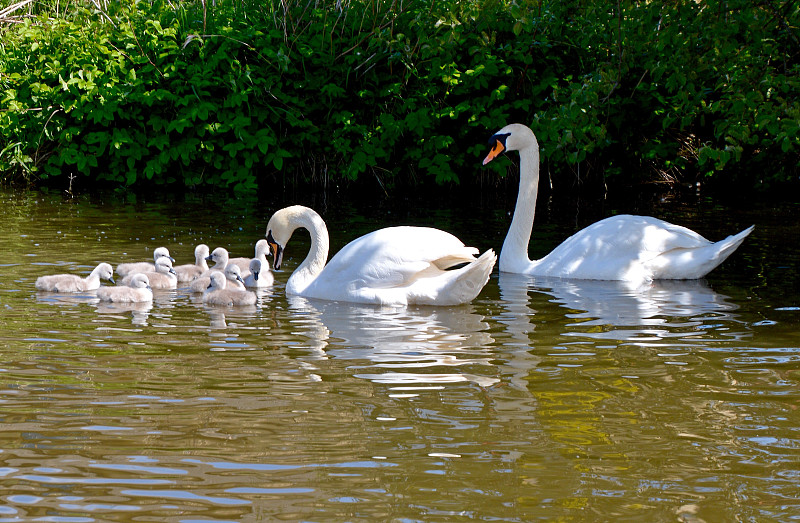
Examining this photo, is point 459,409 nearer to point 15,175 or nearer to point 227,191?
point 227,191

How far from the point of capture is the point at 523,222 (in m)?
10.1

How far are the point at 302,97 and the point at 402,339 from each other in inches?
383

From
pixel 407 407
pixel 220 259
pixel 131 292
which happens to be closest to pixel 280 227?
pixel 220 259

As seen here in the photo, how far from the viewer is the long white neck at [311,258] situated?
8.61 meters

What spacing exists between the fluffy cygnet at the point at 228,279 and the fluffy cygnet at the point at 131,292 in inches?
19.0

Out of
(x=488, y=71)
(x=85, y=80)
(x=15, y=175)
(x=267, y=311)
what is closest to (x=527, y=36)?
(x=488, y=71)

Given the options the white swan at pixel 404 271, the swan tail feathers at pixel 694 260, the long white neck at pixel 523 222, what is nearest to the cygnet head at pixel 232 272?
the white swan at pixel 404 271

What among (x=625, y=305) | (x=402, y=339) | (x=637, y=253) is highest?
(x=637, y=253)

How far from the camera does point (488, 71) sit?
15.3 meters

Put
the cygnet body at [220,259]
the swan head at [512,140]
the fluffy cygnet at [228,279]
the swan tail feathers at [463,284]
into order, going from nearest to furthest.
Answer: the swan tail feathers at [463,284] < the fluffy cygnet at [228,279] < the cygnet body at [220,259] < the swan head at [512,140]

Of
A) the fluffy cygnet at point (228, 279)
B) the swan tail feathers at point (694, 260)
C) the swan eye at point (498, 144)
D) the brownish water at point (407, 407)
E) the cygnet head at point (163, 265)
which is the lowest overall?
the brownish water at point (407, 407)

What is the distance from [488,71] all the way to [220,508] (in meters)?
12.0

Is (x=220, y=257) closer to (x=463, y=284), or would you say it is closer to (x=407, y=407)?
(x=463, y=284)

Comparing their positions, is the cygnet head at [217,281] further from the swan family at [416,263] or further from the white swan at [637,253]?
the white swan at [637,253]
